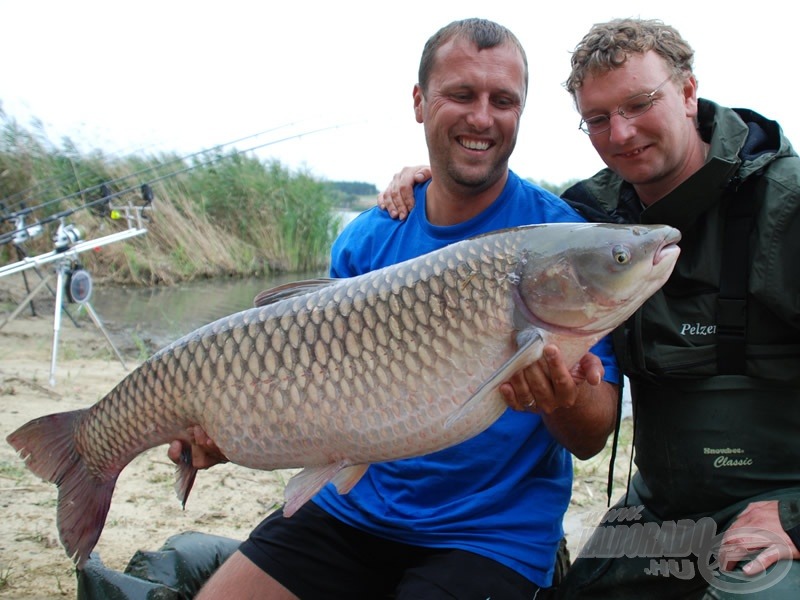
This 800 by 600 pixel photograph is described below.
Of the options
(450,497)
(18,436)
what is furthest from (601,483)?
(18,436)

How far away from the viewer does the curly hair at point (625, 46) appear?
200 centimetres

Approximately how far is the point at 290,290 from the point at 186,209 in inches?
369

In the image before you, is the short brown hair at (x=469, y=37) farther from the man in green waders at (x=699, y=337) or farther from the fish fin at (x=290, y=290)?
the fish fin at (x=290, y=290)

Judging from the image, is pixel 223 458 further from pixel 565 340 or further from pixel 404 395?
pixel 565 340

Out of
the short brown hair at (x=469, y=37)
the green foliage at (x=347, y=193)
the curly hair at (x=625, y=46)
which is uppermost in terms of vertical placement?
the short brown hair at (x=469, y=37)

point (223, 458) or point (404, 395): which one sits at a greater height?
point (404, 395)

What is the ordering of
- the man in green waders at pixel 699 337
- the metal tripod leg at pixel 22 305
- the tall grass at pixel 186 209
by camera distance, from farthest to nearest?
the tall grass at pixel 186 209
the metal tripod leg at pixel 22 305
the man in green waders at pixel 699 337

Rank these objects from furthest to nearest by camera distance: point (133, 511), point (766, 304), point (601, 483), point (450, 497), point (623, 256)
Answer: point (601, 483), point (133, 511), point (450, 497), point (766, 304), point (623, 256)

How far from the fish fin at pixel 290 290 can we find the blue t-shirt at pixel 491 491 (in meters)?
0.45

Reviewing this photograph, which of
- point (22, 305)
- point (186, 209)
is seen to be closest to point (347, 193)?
point (186, 209)

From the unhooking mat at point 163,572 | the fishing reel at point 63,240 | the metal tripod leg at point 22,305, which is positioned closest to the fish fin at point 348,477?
the unhooking mat at point 163,572

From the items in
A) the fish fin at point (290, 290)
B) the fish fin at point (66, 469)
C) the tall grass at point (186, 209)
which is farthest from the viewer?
the tall grass at point (186, 209)

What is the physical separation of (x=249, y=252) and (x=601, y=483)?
8.54 metres

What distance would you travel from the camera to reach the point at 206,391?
71.7 inches
